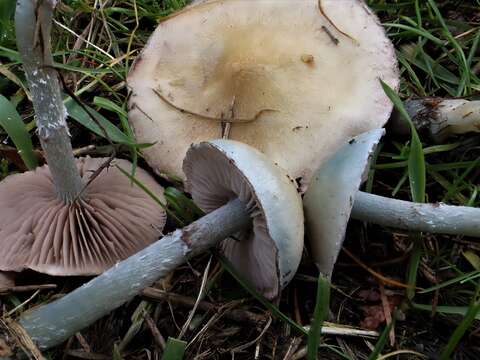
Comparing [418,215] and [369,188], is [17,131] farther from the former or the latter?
[418,215]

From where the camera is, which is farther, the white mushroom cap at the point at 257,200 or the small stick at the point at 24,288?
the small stick at the point at 24,288

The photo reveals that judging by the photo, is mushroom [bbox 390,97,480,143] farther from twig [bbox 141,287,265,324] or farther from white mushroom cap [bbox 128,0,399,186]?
twig [bbox 141,287,265,324]

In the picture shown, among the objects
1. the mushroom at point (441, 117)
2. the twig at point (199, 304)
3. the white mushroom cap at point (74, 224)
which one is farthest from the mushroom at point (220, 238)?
the mushroom at point (441, 117)

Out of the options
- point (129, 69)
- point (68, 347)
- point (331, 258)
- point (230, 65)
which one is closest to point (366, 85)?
point (230, 65)

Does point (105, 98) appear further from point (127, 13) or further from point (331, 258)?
point (331, 258)

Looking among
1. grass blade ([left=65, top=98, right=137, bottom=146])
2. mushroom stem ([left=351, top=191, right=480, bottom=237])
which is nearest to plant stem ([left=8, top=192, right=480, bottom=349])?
mushroom stem ([left=351, top=191, right=480, bottom=237])

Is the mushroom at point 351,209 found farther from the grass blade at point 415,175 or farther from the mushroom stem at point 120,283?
the mushroom stem at point 120,283
